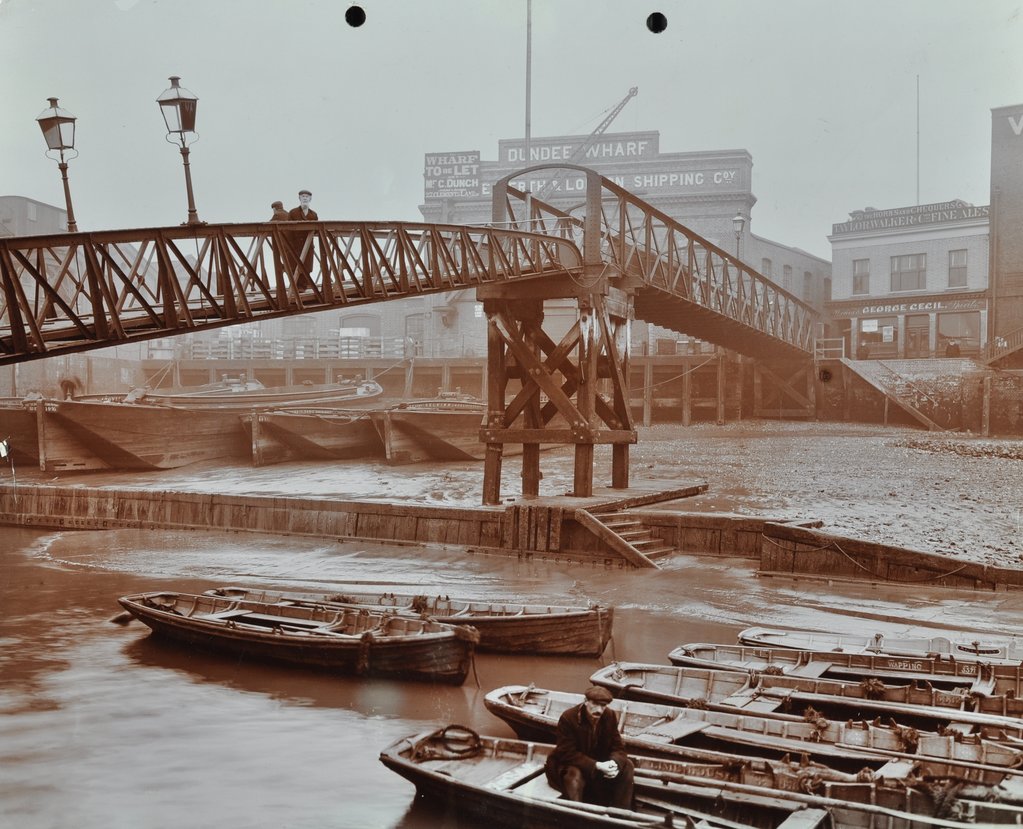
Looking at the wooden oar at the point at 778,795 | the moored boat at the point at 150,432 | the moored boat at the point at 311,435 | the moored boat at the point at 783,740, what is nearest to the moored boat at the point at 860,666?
the moored boat at the point at 783,740

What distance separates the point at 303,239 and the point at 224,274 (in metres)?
1.97

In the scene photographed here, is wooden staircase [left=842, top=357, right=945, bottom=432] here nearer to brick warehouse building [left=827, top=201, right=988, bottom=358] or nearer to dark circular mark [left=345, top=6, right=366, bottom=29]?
brick warehouse building [left=827, top=201, right=988, bottom=358]

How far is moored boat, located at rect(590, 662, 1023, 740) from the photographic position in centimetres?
789

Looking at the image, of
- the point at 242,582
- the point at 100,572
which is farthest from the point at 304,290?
the point at 100,572

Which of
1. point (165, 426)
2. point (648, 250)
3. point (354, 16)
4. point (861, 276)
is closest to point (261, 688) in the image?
point (354, 16)

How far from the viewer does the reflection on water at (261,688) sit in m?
7.82

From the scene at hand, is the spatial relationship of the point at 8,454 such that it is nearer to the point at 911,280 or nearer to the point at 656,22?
the point at 656,22

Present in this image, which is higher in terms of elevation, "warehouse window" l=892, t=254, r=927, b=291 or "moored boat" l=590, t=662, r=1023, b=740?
"warehouse window" l=892, t=254, r=927, b=291

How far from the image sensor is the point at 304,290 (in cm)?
1411

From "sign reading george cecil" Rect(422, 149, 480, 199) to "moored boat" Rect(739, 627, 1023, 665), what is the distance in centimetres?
3065

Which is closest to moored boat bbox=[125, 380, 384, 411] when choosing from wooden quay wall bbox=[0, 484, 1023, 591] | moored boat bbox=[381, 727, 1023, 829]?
wooden quay wall bbox=[0, 484, 1023, 591]

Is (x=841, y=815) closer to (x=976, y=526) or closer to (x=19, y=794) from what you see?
(x=19, y=794)

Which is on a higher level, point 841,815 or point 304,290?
point 304,290

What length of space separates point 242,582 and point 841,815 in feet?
41.3
